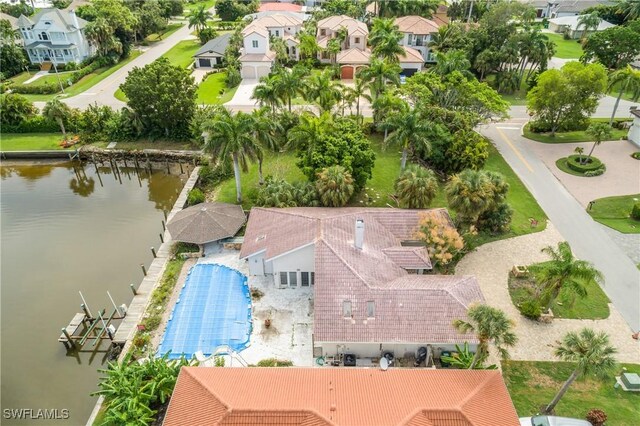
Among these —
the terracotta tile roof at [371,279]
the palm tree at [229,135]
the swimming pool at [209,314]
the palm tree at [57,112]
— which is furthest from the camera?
the palm tree at [57,112]

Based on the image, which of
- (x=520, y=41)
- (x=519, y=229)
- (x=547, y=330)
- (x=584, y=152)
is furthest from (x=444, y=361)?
(x=520, y=41)

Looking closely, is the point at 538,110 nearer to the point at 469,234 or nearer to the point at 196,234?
the point at 469,234

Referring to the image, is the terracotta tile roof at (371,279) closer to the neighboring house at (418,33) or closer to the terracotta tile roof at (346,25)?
the neighboring house at (418,33)

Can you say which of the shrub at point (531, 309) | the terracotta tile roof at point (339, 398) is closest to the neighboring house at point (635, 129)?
the shrub at point (531, 309)

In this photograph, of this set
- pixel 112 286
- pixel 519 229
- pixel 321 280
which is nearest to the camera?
pixel 321 280

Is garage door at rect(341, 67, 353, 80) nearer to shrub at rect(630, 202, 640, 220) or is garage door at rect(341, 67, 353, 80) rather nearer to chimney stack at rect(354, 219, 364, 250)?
shrub at rect(630, 202, 640, 220)

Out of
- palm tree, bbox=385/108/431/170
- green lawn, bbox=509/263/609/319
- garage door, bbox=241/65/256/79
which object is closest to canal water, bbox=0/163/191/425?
palm tree, bbox=385/108/431/170
